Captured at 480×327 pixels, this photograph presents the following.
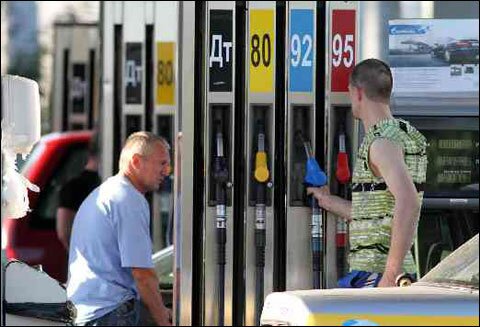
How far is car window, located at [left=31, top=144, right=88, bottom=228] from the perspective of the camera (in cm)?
1187

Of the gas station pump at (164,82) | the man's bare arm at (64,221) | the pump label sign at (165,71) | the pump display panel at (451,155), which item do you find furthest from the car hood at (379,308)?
the man's bare arm at (64,221)

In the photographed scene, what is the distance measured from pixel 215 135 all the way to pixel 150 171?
0.43 meters

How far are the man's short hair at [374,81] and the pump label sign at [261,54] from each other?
771 mm

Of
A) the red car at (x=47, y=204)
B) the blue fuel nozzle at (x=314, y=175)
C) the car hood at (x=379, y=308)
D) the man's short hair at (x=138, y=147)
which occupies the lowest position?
the red car at (x=47, y=204)

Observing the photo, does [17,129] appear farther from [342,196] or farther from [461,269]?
[461,269]

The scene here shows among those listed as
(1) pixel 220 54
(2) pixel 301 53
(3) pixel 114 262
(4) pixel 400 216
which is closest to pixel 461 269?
(4) pixel 400 216

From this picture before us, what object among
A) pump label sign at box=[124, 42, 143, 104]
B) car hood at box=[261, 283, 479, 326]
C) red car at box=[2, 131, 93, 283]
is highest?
pump label sign at box=[124, 42, 143, 104]

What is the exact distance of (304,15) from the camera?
747cm

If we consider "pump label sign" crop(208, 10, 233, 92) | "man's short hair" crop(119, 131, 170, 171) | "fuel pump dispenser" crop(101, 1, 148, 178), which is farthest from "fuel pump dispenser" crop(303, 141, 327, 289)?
"fuel pump dispenser" crop(101, 1, 148, 178)

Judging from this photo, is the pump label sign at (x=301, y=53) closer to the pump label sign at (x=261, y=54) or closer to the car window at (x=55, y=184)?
the pump label sign at (x=261, y=54)

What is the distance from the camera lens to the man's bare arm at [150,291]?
6965mm

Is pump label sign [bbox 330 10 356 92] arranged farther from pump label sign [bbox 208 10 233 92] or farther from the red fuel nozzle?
pump label sign [bbox 208 10 233 92]

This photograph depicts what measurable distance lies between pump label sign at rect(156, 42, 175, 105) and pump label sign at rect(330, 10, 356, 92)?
114 inches

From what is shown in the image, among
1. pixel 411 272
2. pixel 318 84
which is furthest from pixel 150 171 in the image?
pixel 411 272
